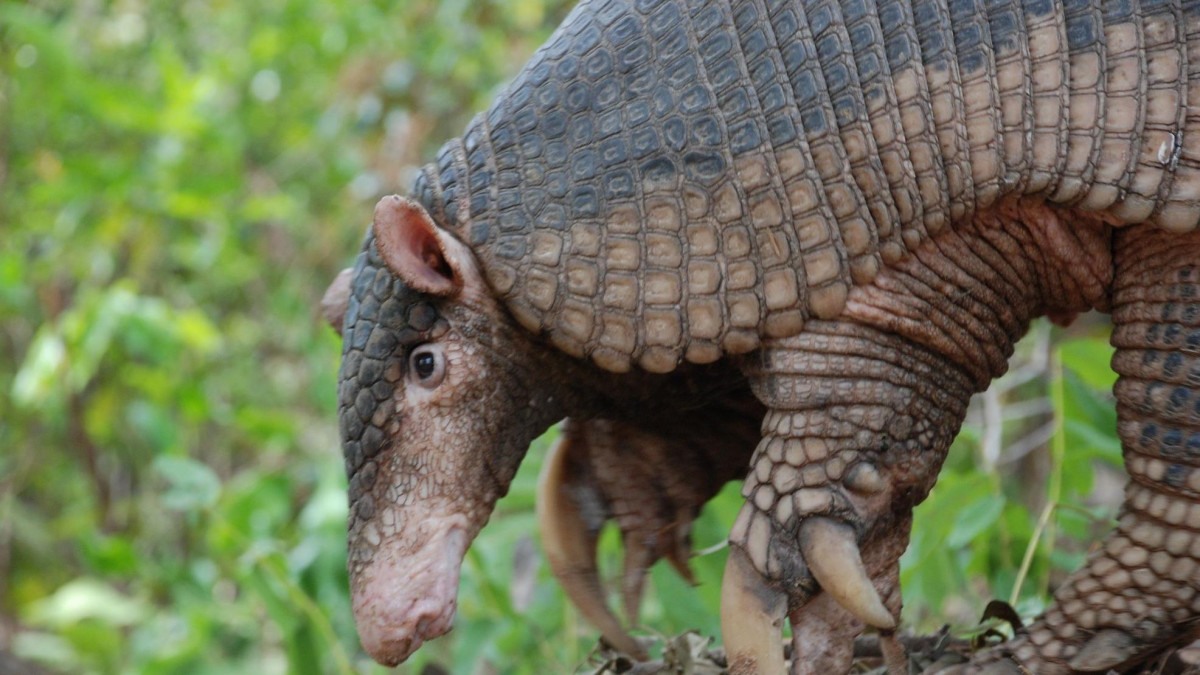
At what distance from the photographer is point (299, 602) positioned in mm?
3170

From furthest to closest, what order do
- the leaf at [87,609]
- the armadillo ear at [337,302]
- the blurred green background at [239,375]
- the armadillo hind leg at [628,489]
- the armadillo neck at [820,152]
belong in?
the leaf at [87,609] < the blurred green background at [239,375] < the armadillo hind leg at [628,489] < the armadillo ear at [337,302] < the armadillo neck at [820,152]

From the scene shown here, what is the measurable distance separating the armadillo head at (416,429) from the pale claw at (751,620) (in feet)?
1.40

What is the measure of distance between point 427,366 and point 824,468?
614 mm

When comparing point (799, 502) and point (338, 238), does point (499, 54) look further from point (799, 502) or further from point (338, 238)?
point (799, 502)

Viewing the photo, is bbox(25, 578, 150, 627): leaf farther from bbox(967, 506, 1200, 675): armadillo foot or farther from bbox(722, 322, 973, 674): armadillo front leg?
bbox(967, 506, 1200, 675): armadillo foot

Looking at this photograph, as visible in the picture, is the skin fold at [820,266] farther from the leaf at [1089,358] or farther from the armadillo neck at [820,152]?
the leaf at [1089,358]

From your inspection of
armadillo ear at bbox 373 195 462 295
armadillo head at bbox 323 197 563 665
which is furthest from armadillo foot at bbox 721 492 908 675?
armadillo ear at bbox 373 195 462 295

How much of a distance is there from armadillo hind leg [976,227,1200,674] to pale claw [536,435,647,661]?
0.75m

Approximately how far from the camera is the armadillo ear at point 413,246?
6.08 ft

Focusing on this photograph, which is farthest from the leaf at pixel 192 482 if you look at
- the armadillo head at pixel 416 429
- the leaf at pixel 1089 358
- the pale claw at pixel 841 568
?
the leaf at pixel 1089 358

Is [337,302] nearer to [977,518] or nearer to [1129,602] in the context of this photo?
[1129,602]

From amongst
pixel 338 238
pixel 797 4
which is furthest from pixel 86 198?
pixel 797 4

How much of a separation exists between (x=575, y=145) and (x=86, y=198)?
149 inches

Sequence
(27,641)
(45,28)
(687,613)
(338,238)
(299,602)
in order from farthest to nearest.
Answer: (338,238) < (27,641) < (45,28) < (299,602) < (687,613)
